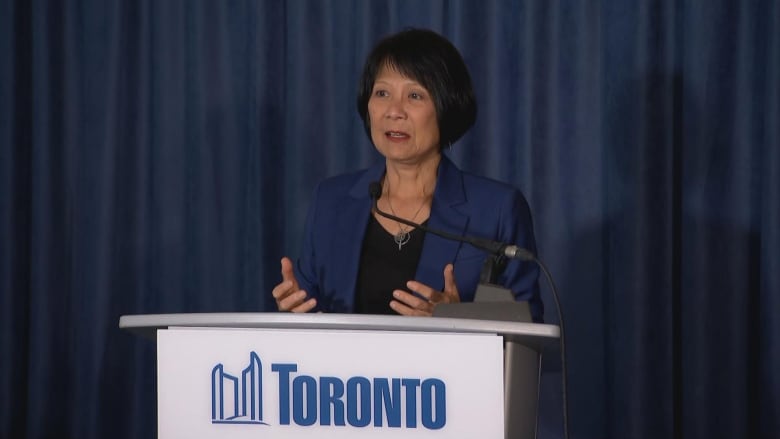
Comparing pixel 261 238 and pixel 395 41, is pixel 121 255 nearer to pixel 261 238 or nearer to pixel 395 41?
pixel 261 238

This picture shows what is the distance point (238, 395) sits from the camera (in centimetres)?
131

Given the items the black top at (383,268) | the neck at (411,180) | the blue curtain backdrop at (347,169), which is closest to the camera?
the black top at (383,268)

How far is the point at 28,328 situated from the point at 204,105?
119 cm

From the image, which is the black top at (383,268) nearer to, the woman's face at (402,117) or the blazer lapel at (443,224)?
the blazer lapel at (443,224)

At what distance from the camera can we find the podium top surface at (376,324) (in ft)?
4.13

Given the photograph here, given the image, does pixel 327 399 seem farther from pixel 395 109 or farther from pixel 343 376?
pixel 395 109

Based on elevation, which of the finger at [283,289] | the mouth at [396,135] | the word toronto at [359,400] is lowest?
the word toronto at [359,400]

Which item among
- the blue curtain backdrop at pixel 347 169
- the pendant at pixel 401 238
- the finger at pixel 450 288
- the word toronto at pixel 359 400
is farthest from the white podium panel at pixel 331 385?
the blue curtain backdrop at pixel 347 169

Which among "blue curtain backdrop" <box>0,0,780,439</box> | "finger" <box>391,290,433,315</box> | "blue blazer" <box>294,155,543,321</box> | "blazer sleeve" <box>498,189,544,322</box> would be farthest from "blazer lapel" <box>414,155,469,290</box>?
"blue curtain backdrop" <box>0,0,780,439</box>

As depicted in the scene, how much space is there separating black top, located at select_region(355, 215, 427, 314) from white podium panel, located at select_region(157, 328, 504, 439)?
855 millimetres

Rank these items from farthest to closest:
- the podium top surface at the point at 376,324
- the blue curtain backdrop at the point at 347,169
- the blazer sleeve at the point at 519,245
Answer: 1. the blue curtain backdrop at the point at 347,169
2. the blazer sleeve at the point at 519,245
3. the podium top surface at the point at 376,324

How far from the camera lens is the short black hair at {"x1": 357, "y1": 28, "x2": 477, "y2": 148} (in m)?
2.22

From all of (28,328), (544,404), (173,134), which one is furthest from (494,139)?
(28,328)

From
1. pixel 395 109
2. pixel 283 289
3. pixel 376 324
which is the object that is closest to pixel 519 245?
pixel 395 109
